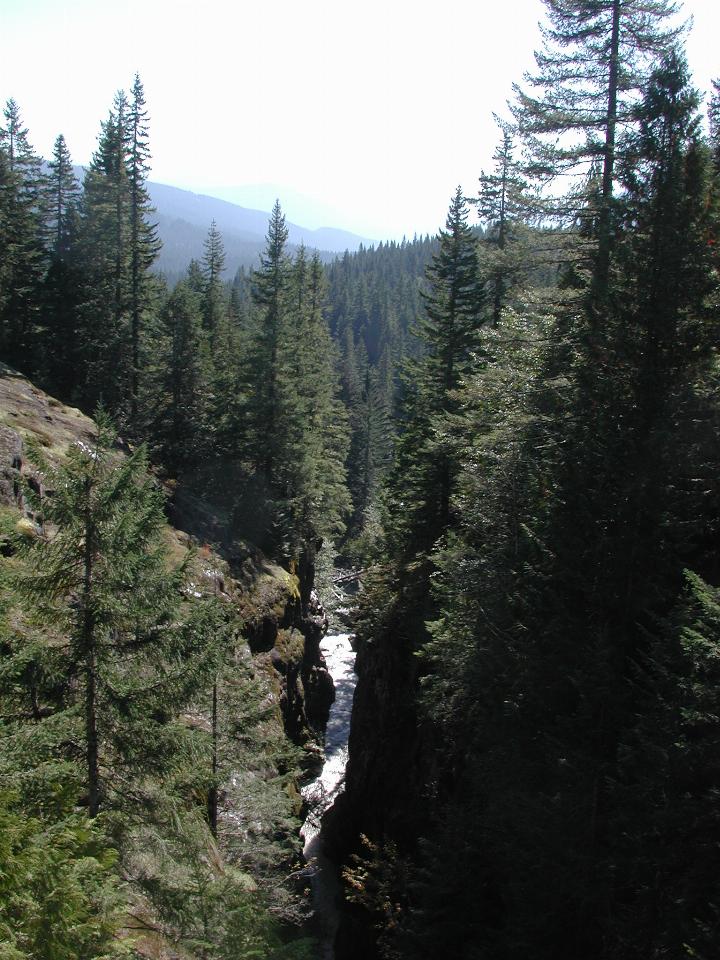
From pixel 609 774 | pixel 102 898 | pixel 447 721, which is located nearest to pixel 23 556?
pixel 102 898

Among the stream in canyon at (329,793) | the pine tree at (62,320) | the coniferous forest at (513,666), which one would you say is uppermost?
the pine tree at (62,320)

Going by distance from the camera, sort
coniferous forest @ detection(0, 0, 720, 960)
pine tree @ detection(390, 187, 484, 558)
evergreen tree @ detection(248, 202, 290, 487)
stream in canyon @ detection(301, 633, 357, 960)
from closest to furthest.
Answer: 1. coniferous forest @ detection(0, 0, 720, 960)
2. stream in canyon @ detection(301, 633, 357, 960)
3. pine tree @ detection(390, 187, 484, 558)
4. evergreen tree @ detection(248, 202, 290, 487)

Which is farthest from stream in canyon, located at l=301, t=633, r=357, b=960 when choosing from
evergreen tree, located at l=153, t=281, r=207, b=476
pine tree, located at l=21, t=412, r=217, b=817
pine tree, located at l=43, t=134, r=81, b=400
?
pine tree, located at l=43, t=134, r=81, b=400

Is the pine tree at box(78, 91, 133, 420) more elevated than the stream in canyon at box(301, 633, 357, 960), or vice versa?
the pine tree at box(78, 91, 133, 420)

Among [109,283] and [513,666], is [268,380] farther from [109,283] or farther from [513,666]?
[513,666]

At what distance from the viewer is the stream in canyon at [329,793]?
807 inches

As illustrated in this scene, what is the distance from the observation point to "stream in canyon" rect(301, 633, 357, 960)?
20.5m

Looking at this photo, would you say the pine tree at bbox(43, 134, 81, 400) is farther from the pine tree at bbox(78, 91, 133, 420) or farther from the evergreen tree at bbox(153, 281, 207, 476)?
the evergreen tree at bbox(153, 281, 207, 476)

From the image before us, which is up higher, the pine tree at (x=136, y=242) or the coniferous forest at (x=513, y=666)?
the pine tree at (x=136, y=242)

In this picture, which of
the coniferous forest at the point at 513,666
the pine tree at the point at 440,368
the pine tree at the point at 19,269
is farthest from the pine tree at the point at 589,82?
the pine tree at the point at 19,269

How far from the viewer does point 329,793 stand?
26.0 m

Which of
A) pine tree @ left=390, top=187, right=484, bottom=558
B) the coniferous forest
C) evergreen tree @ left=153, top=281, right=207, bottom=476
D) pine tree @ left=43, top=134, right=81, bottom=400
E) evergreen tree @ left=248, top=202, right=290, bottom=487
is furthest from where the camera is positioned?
pine tree @ left=43, top=134, right=81, bottom=400

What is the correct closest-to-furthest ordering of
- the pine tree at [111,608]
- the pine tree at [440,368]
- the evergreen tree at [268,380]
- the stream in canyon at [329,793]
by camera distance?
the pine tree at [111,608]
the stream in canyon at [329,793]
the pine tree at [440,368]
the evergreen tree at [268,380]

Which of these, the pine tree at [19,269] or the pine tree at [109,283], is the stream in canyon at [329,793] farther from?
the pine tree at [19,269]
